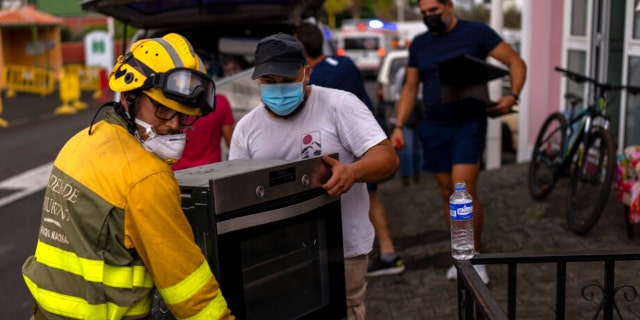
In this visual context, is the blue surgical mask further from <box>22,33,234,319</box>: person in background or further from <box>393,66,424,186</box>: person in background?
<box>393,66,424,186</box>: person in background

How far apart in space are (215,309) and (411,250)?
184 inches

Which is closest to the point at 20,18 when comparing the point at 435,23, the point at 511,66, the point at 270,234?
the point at 435,23

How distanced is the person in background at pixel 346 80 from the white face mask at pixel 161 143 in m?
3.15

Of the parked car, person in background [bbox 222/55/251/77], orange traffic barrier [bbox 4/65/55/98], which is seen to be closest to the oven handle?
the parked car

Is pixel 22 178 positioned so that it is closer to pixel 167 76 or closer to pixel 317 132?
pixel 317 132

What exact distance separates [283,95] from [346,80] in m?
2.48

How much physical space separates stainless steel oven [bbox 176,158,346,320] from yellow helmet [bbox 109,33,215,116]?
0.92 ft

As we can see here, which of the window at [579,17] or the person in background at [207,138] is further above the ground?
the window at [579,17]

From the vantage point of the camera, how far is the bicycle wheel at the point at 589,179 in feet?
21.6

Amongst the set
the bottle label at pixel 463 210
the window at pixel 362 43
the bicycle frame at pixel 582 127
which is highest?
the bottle label at pixel 463 210

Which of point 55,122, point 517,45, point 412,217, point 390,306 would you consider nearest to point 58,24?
point 55,122

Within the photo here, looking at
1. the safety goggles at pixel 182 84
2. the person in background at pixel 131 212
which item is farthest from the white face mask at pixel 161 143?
the safety goggles at pixel 182 84

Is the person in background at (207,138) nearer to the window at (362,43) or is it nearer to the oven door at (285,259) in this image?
the oven door at (285,259)

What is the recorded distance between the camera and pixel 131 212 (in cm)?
257
